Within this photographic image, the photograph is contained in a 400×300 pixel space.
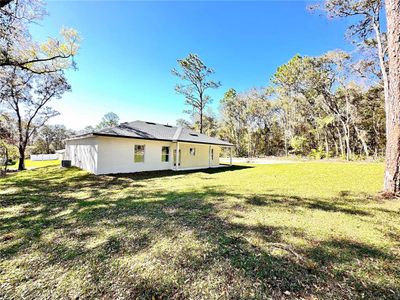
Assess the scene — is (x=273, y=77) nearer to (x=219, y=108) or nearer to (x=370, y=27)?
(x=219, y=108)

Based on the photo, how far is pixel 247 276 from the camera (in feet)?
7.73

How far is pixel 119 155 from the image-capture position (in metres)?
11.6

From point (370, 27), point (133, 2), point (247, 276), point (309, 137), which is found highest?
point (133, 2)

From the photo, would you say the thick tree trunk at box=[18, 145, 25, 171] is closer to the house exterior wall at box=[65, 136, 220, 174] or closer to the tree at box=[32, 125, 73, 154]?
the house exterior wall at box=[65, 136, 220, 174]

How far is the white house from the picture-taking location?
10969mm

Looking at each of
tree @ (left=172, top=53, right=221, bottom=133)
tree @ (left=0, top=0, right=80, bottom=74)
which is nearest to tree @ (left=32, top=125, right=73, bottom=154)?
tree @ (left=172, top=53, right=221, bottom=133)

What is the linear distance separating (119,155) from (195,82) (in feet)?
49.4

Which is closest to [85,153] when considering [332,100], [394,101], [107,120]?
[394,101]

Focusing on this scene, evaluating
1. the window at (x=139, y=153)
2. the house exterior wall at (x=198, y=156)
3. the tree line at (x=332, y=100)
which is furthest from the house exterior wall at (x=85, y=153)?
the tree line at (x=332, y=100)

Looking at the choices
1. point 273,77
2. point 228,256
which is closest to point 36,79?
point 228,256

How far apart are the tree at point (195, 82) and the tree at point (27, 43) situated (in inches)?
527

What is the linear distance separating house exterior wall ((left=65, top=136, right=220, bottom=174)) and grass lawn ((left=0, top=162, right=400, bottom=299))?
5.30 metres

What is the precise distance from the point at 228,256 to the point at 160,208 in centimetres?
279

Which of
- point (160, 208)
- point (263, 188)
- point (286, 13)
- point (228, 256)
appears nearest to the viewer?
point (228, 256)
